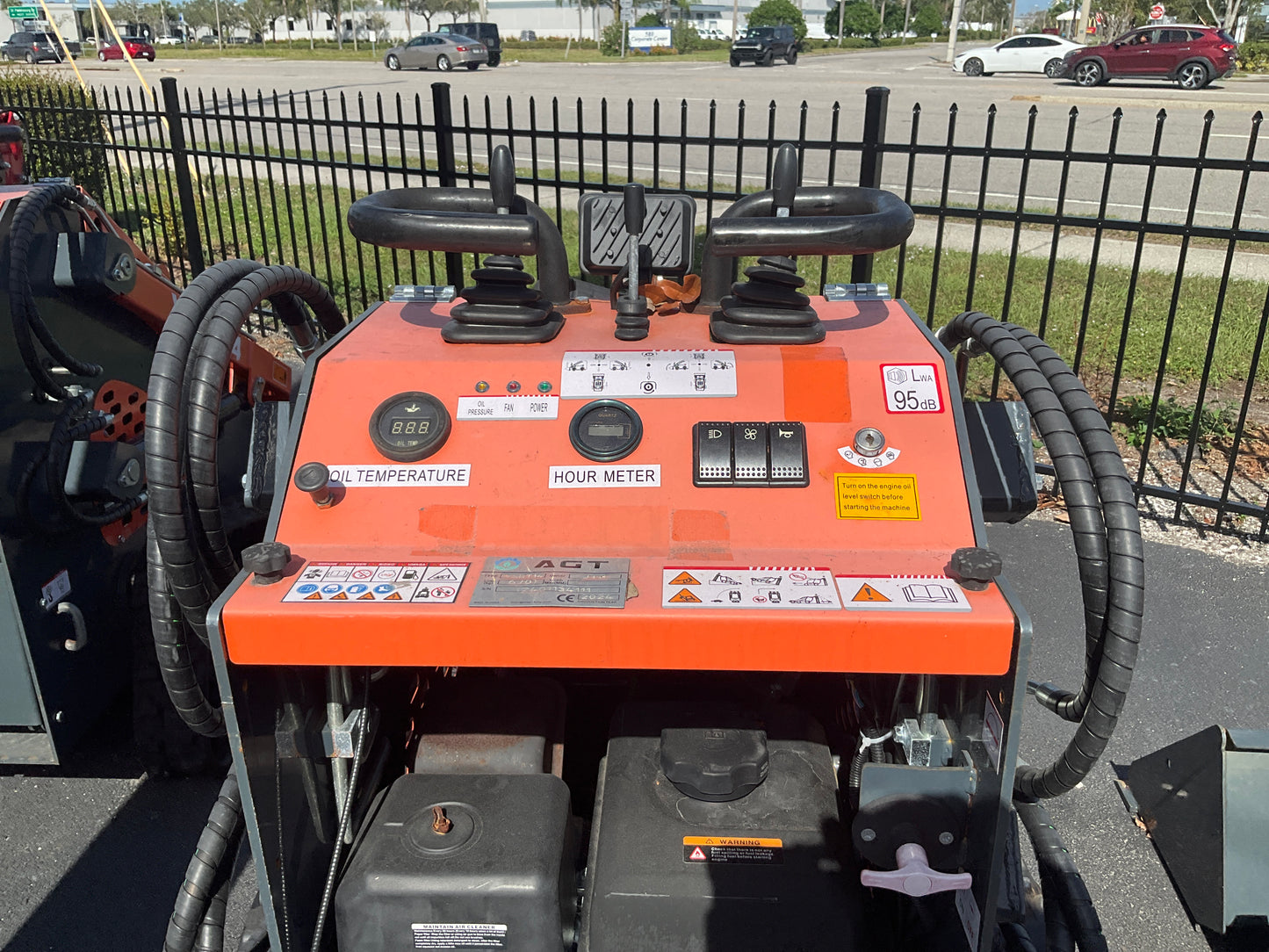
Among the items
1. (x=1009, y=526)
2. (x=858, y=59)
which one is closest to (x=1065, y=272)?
(x=1009, y=526)

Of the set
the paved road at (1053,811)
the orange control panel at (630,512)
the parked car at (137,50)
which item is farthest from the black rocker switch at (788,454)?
the parked car at (137,50)

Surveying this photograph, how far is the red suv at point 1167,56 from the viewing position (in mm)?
19969

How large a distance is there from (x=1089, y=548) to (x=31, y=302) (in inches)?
92.1

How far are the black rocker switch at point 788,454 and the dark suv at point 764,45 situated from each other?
101 ft

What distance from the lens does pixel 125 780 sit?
2846 mm

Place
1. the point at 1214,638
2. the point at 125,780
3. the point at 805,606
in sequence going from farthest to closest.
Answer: the point at 1214,638 → the point at 125,780 → the point at 805,606

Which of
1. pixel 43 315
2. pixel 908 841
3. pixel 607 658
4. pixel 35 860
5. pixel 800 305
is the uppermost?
pixel 800 305

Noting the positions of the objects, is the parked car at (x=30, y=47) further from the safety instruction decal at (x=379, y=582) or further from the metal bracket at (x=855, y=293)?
the safety instruction decal at (x=379, y=582)

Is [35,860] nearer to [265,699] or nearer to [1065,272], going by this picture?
[265,699]

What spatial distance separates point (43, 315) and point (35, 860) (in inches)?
55.5

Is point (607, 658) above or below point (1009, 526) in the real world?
above

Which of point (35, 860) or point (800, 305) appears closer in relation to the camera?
point (800, 305)

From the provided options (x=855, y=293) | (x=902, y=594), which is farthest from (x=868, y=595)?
(x=855, y=293)

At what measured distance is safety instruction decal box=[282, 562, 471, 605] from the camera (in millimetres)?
1535
